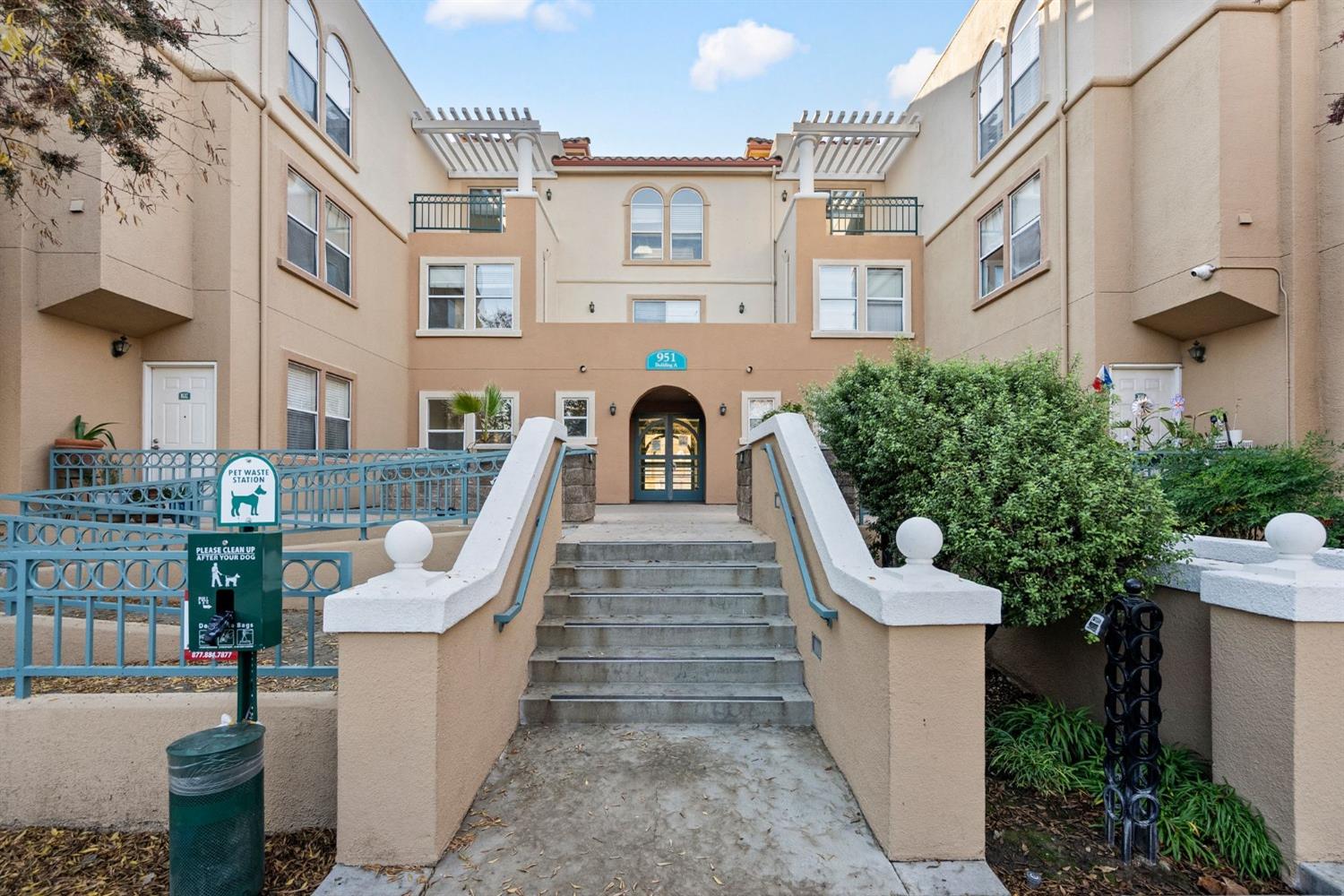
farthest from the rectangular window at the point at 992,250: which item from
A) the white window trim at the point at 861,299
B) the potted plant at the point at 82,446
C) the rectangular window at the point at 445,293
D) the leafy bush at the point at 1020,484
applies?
the potted plant at the point at 82,446

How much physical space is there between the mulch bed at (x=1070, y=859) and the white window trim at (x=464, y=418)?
1057 cm

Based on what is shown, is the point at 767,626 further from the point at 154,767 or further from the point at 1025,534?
the point at 154,767

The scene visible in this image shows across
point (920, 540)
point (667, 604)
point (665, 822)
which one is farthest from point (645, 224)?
point (665, 822)

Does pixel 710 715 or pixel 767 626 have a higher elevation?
pixel 767 626

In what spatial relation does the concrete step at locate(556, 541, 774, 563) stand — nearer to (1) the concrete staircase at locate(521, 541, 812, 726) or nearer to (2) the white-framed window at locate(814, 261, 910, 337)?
(1) the concrete staircase at locate(521, 541, 812, 726)

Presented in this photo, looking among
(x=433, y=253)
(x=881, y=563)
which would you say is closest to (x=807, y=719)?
(x=881, y=563)

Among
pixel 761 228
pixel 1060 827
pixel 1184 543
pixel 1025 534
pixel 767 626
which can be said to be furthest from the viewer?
pixel 761 228

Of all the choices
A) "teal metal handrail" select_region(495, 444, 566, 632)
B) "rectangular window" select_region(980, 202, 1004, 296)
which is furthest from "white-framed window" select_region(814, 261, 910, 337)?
"teal metal handrail" select_region(495, 444, 566, 632)

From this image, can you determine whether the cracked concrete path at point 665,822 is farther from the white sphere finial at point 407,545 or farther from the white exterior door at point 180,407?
the white exterior door at point 180,407

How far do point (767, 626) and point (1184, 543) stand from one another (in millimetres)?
2966

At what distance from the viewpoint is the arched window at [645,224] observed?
14.7 meters

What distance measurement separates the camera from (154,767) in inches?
126

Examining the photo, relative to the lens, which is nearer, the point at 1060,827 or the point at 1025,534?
the point at 1060,827

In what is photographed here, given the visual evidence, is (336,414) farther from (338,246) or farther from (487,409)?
(338,246)
